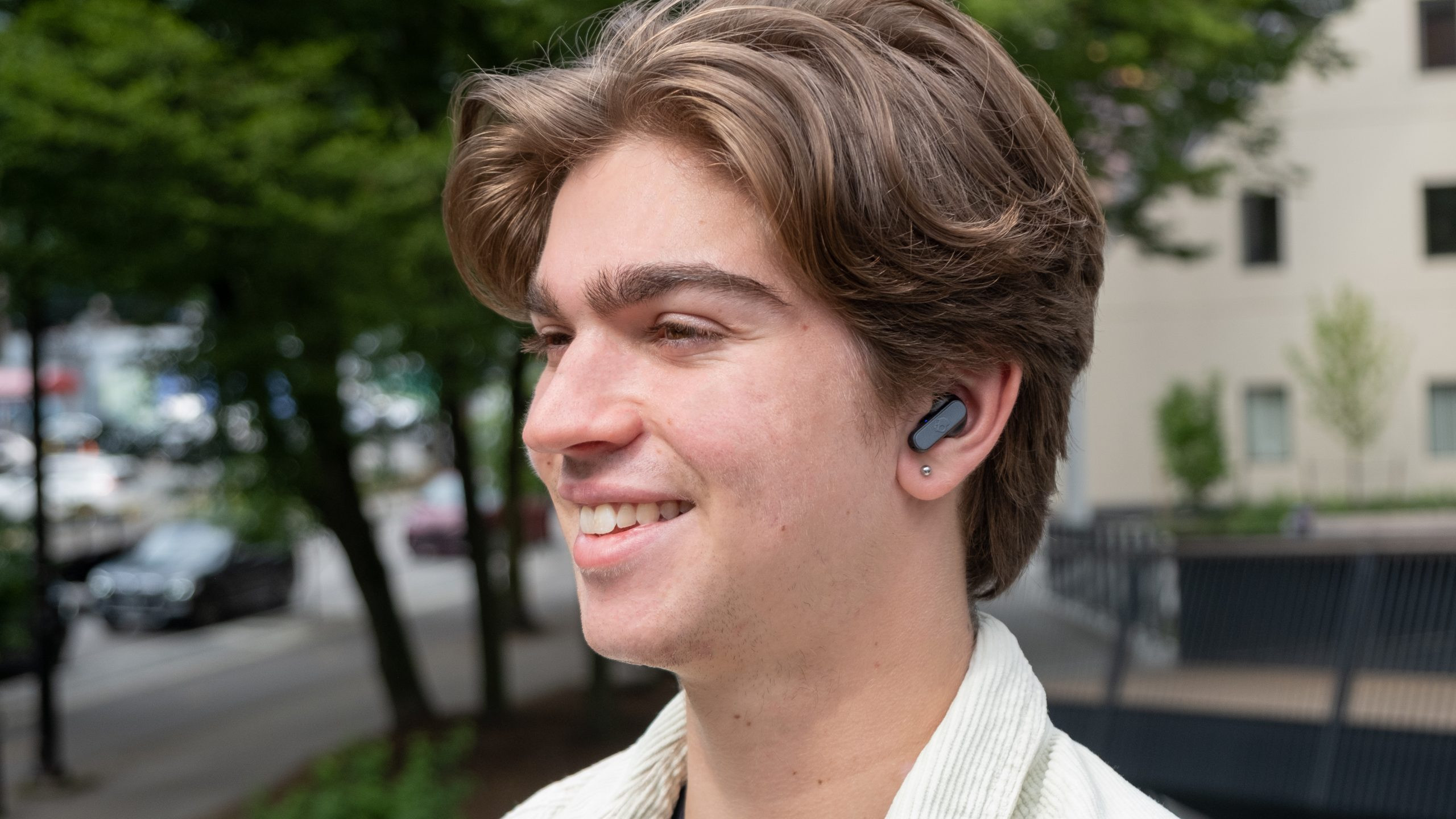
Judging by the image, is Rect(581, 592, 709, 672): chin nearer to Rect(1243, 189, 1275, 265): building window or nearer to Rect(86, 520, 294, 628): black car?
Rect(86, 520, 294, 628): black car

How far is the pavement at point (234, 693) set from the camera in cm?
1164

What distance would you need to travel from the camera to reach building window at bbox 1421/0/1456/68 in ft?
83.7

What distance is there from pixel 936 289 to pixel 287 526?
46.5 feet

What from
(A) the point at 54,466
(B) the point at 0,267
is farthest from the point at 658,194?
(A) the point at 54,466

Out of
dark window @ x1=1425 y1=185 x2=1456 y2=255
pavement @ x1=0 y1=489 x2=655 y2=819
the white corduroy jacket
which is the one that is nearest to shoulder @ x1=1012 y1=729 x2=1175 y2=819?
the white corduroy jacket

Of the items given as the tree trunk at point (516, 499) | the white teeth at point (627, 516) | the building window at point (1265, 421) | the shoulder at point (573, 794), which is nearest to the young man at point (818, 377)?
the white teeth at point (627, 516)

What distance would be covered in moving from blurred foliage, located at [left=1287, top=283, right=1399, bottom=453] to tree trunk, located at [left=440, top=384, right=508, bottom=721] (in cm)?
1795

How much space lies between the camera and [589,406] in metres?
1.51

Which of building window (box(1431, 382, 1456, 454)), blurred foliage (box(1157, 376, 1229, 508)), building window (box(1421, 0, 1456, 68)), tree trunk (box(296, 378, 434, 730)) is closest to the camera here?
tree trunk (box(296, 378, 434, 730))

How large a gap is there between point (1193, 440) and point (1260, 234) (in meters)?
5.78

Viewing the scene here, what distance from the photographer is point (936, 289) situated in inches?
59.9

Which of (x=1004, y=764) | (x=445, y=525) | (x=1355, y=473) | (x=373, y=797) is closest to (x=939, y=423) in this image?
(x=1004, y=764)

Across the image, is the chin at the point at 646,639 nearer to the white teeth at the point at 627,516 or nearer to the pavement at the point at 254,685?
the white teeth at the point at 627,516

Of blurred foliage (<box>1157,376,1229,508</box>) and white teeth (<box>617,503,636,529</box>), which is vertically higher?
white teeth (<box>617,503,636,529</box>)
